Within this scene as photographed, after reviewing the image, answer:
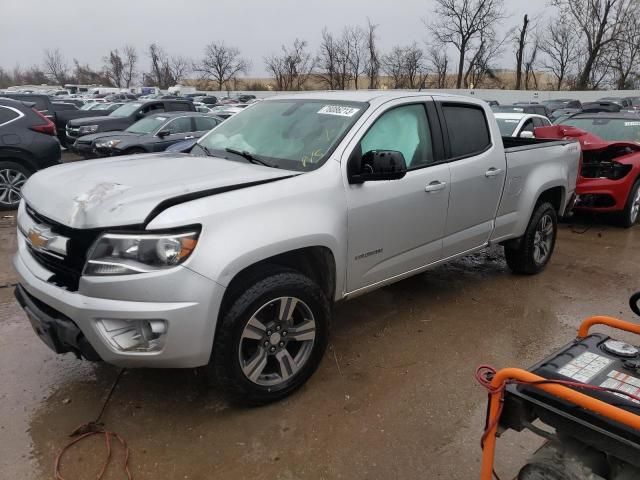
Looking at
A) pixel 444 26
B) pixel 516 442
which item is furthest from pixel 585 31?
pixel 516 442

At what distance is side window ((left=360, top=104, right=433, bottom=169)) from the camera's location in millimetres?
3496

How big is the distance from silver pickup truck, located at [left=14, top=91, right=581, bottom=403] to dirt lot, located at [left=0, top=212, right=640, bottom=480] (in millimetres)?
301

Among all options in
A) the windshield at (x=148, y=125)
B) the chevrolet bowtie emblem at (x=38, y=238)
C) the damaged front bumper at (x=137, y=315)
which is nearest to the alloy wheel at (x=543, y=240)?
the damaged front bumper at (x=137, y=315)

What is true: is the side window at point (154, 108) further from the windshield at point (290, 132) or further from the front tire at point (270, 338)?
the front tire at point (270, 338)

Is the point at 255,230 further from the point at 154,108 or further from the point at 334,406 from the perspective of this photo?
the point at 154,108

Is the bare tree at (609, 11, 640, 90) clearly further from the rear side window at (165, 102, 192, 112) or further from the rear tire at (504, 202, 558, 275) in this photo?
the rear tire at (504, 202, 558, 275)

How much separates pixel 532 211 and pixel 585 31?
164 ft

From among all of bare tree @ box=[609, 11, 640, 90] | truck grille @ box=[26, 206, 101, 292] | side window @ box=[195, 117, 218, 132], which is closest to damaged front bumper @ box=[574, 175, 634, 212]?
truck grille @ box=[26, 206, 101, 292]

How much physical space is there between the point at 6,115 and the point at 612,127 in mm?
10063

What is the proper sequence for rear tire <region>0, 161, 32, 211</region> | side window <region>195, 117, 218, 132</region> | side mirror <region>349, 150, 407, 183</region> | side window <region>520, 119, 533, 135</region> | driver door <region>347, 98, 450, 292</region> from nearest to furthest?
1. side mirror <region>349, 150, 407, 183</region>
2. driver door <region>347, 98, 450, 292</region>
3. rear tire <region>0, 161, 32, 211</region>
4. side window <region>520, 119, 533, 135</region>
5. side window <region>195, 117, 218, 132</region>

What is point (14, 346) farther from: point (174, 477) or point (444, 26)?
point (444, 26)

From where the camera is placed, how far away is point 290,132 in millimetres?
3580

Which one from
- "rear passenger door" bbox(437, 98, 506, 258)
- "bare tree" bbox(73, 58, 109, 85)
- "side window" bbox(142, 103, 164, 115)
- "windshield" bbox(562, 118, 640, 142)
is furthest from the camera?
"bare tree" bbox(73, 58, 109, 85)

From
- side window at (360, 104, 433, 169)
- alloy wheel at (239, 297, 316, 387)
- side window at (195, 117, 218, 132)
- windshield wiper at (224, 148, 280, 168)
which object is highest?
side window at (360, 104, 433, 169)
